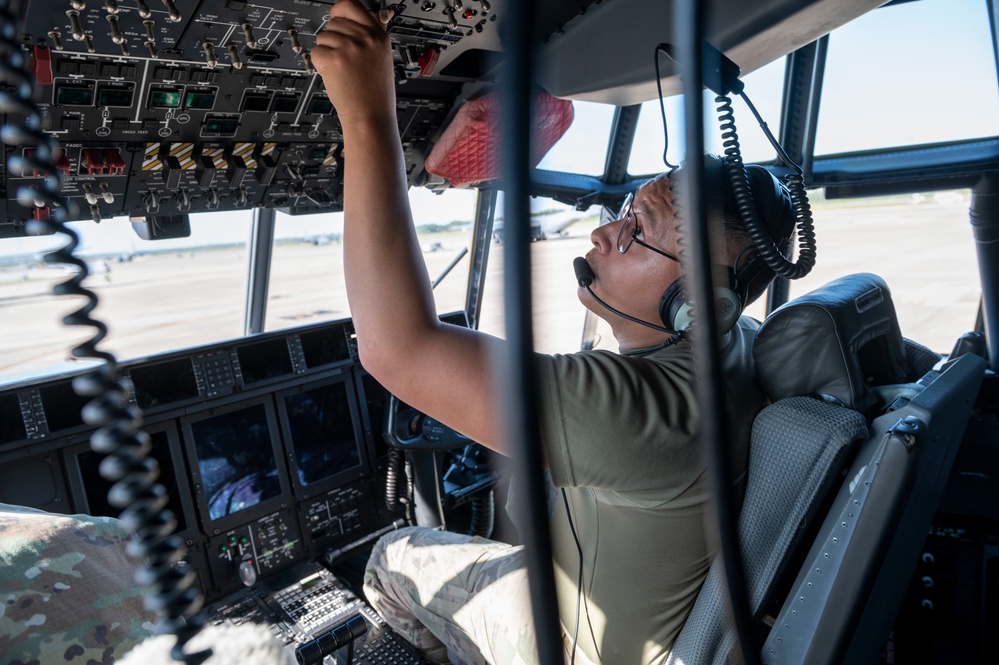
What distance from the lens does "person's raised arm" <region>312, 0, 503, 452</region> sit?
2.25 ft

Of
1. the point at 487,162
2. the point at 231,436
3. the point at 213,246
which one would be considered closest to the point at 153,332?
the point at 213,246

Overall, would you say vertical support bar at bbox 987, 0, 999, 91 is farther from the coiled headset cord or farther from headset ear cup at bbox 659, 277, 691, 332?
the coiled headset cord

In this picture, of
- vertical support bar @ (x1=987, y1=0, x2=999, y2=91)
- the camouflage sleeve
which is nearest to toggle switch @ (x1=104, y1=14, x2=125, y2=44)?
the camouflage sleeve

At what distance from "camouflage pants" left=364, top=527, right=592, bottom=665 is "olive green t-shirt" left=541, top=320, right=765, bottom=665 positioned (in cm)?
17

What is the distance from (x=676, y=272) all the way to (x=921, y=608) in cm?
154

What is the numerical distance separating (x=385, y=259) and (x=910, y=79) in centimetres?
283

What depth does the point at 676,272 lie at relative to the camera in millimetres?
1243

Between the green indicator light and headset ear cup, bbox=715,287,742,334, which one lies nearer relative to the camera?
headset ear cup, bbox=715,287,742,334

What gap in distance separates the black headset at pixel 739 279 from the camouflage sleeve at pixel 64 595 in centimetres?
92

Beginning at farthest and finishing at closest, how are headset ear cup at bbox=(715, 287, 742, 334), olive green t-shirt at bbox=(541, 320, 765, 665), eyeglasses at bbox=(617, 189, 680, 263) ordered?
eyeglasses at bbox=(617, 189, 680, 263) < headset ear cup at bbox=(715, 287, 742, 334) < olive green t-shirt at bbox=(541, 320, 765, 665)

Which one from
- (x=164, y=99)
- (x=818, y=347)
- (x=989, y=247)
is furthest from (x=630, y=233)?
(x=989, y=247)

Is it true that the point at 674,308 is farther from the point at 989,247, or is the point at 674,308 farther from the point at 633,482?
the point at 989,247

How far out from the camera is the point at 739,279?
1.24 m

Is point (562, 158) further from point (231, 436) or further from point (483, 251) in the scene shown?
point (231, 436)
